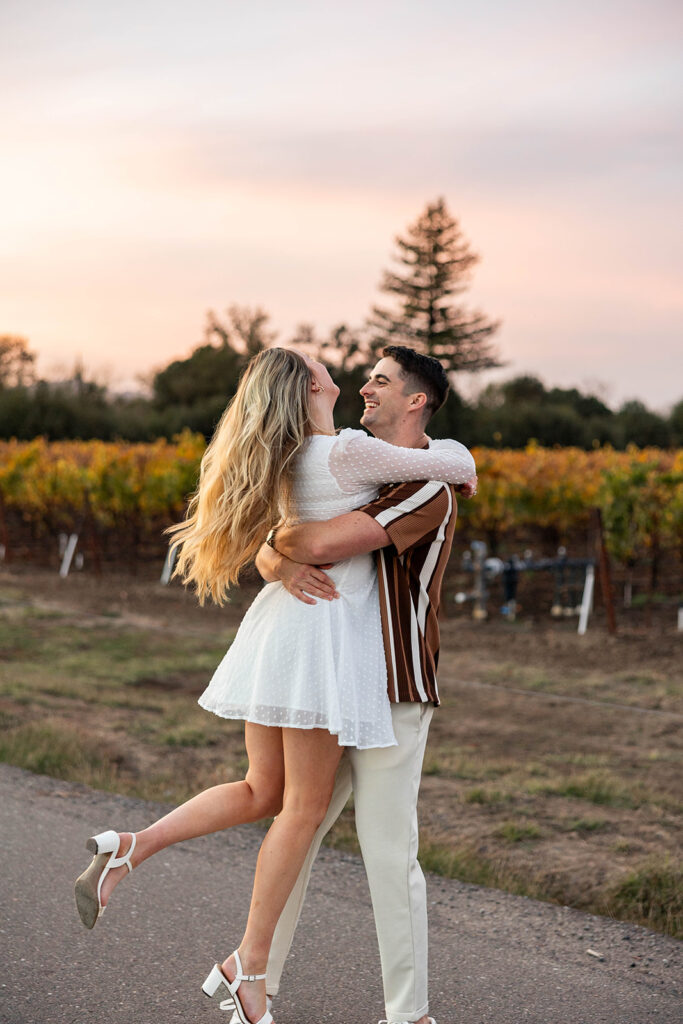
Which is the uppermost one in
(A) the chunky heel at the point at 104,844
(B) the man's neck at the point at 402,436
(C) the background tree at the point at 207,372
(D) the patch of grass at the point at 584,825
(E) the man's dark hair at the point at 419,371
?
(C) the background tree at the point at 207,372

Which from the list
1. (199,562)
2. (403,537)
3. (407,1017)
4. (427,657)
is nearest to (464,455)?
(403,537)

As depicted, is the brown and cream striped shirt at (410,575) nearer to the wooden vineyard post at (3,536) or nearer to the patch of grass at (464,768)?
the patch of grass at (464,768)

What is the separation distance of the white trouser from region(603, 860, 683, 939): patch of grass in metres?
1.44

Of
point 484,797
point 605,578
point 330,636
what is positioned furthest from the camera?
point 605,578

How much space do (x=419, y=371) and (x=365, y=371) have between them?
32.8m

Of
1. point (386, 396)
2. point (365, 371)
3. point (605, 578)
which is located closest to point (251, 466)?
point (386, 396)

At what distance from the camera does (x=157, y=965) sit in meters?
3.33

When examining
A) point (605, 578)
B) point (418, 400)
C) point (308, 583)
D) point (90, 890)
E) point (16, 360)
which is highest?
point (16, 360)

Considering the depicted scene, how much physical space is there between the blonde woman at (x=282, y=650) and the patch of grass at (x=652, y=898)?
1.74 m

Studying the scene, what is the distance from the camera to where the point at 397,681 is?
9.30 feet

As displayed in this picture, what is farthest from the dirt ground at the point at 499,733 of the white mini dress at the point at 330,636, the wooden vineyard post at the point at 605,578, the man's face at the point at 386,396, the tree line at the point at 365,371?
the tree line at the point at 365,371

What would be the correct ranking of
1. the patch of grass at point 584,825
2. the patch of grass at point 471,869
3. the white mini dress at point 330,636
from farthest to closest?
the patch of grass at point 584,825, the patch of grass at point 471,869, the white mini dress at point 330,636

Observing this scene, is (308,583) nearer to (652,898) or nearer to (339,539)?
(339,539)

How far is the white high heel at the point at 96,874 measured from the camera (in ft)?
9.37
